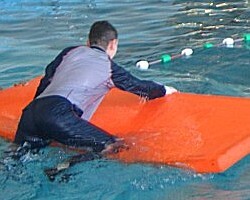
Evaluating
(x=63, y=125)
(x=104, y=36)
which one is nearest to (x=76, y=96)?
(x=63, y=125)

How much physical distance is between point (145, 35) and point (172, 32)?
0.38 meters

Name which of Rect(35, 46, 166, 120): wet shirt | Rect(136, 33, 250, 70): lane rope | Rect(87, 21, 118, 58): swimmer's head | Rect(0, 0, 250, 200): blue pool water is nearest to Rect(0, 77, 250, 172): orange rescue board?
Rect(0, 0, 250, 200): blue pool water

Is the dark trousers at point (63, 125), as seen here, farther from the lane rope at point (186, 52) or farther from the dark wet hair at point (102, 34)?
the lane rope at point (186, 52)

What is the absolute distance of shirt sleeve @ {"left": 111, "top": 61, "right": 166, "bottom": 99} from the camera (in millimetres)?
5316

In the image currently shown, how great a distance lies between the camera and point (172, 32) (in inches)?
390

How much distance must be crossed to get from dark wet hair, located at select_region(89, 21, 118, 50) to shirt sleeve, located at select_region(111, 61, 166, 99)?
0.56 ft

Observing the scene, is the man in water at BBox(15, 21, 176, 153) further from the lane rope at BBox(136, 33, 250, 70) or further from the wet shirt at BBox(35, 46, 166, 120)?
the lane rope at BBox(136, 33, 250, 70)

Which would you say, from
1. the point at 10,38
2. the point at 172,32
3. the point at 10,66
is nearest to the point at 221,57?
the point at 172,32

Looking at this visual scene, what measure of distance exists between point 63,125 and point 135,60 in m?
3.66

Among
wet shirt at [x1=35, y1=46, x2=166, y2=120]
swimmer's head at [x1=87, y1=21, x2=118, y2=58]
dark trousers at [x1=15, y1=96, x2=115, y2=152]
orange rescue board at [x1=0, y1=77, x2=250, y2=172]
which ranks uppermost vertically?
swimmer's head at [x1=87, y1=21, x2=118, y2=58]

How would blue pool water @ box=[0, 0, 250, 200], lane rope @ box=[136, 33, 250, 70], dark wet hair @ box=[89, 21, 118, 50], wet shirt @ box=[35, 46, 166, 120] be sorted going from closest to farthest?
blue pool water @ box=[0, 0, 250, 200]
wet shirt @ box=[35, 46, 166, 120]
dark wet hair @ box=[89, 21, 118, 50]
lane rope @ box=[136, 33, 250, 70]

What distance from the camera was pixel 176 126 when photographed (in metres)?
5.47

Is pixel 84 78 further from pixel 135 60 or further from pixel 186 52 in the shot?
pixel 186 52

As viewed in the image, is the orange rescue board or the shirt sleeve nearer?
the orange rescue board
